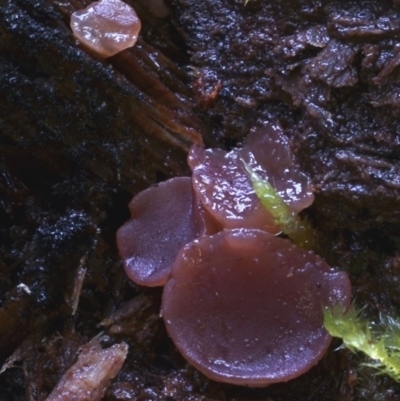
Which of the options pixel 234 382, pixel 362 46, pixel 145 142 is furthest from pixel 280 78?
pixel 234 382

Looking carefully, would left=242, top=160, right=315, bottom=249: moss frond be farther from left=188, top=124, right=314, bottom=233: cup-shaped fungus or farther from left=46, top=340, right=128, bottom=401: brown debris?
left=46, top=340, right=128, bottom=401: brown debris

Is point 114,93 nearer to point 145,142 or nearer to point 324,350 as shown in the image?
point 145,142

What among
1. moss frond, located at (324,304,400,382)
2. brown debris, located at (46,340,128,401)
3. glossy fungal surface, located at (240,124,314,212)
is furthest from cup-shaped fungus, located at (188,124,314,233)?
brown debris, located at (46,340,128,401)

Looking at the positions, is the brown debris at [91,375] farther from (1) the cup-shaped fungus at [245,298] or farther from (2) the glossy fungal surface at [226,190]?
(2) the glossy fungal surface at [226,190]

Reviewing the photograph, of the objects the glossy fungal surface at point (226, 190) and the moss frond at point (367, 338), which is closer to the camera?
the moss frond at point (367, 338)

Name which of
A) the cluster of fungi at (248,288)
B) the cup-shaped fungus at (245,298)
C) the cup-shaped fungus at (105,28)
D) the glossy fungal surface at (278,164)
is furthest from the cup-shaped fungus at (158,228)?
the cup-shaped fungus at (105,28)

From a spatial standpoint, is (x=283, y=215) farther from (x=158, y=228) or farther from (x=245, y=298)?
(x=158, y=228)

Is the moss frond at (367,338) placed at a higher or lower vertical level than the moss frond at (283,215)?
lower
